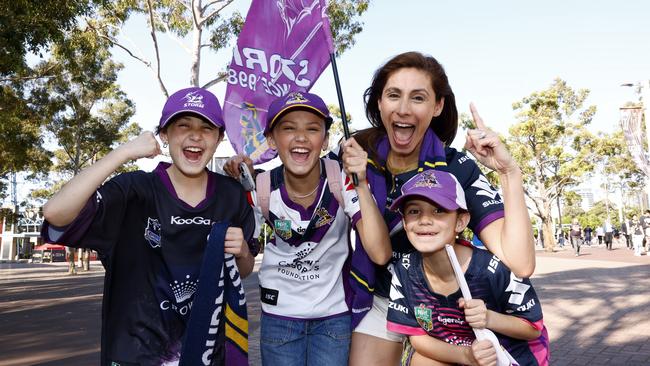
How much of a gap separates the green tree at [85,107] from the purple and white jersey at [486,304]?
14103 mm

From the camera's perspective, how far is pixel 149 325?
2283 millimetres

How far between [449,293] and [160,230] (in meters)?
1.43

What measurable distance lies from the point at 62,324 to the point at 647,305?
11.0 m

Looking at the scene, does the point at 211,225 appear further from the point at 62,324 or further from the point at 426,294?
the point at 62,324

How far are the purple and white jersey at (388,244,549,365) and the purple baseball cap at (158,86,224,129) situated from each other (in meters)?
1.29

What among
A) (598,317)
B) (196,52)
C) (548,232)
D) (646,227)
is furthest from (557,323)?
(548,232)

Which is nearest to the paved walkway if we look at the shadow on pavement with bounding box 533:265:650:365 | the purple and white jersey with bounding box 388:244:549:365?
the shadow on pavement with bounding box 533:265:650:365

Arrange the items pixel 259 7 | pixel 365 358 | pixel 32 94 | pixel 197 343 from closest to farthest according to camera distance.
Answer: pixel 197 343 → pixel 365 358 → pixel 259 7 → pixel 32 94

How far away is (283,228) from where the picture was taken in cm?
281

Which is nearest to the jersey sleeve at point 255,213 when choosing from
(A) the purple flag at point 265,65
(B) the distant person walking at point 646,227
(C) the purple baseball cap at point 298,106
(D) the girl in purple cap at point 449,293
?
(C) the purple baseball cap at point 298,106

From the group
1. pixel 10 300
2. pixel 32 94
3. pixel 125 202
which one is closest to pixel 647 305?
pixel 125 202

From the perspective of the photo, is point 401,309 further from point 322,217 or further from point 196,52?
point 196,52

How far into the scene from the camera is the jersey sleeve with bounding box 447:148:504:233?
2535 mm

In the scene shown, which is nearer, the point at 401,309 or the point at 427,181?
the point at 427,181
